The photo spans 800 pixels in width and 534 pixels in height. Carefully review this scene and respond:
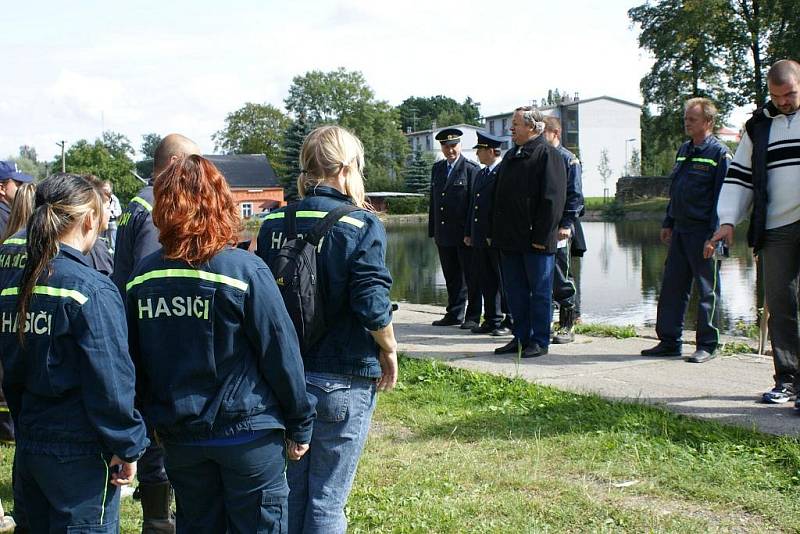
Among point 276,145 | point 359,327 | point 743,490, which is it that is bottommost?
point 743,490

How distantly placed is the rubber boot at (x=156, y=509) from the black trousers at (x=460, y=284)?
649 cm

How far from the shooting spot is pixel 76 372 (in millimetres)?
3229

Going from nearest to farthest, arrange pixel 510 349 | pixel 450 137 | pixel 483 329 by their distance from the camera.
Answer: pixel 510 349 < pixel 483 329 < pixel 450 137

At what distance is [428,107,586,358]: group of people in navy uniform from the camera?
8.15 meters

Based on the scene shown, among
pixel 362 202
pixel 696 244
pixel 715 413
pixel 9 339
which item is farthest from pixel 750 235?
pixel 9 339

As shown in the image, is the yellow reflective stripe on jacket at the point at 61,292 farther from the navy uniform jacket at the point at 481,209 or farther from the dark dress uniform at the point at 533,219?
the navy uniform jacket at the point at 481,209

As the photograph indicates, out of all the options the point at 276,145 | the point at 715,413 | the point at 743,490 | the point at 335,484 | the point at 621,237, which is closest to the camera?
the point at 335,484

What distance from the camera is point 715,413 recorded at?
19.4ft

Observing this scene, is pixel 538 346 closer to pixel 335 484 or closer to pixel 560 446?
pixel 560 446

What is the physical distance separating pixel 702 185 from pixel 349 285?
5220 mm

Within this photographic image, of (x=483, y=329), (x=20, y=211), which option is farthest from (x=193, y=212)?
(x=483, y=329)

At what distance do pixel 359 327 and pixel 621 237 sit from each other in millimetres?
38073

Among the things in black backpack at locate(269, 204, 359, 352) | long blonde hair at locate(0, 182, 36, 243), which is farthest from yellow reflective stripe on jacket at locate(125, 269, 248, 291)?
long blonde hair at locate(0, 182, 36, 243)

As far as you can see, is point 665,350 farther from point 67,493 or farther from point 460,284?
point 67,493
